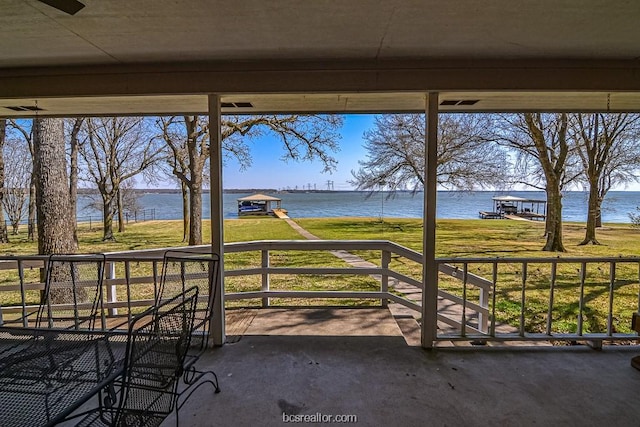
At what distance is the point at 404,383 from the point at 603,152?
8.93 m

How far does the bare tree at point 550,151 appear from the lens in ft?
27.1

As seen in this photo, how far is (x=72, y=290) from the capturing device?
462cm

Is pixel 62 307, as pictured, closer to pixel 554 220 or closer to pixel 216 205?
pixel 216 205

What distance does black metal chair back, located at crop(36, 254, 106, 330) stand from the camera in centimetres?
294

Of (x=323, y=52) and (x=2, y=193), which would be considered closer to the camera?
(x=323, y=52)

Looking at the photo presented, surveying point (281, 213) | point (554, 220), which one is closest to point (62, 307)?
point (554, 220)

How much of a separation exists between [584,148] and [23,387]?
37.2 feet

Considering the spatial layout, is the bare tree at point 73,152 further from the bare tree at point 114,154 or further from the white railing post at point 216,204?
the white railing post at point 216,204

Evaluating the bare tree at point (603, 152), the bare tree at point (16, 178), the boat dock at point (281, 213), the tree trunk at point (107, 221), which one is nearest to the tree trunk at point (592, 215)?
the bare tree at point (603, 152)

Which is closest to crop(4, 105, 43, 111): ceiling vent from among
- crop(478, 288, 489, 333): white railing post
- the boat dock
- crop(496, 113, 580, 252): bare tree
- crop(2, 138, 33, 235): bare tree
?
crop(478, 288, 489, 333): white railing post

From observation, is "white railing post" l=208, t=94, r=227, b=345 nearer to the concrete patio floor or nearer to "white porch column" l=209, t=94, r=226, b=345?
"white porch column" l=209, t=94, r=226, b=345

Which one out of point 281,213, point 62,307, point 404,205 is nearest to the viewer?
point 62,307

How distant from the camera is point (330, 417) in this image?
205cm

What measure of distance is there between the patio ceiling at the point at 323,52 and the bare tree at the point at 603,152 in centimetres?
568
